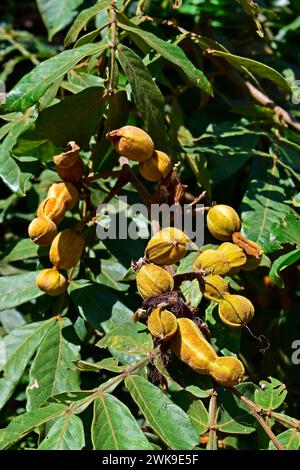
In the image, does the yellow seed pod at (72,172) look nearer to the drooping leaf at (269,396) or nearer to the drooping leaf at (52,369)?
the drooping leaf at (52,369)

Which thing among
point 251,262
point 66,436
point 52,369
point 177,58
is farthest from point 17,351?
point 177,58

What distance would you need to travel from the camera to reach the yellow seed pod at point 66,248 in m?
1.13

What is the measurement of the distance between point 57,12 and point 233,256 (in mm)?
817

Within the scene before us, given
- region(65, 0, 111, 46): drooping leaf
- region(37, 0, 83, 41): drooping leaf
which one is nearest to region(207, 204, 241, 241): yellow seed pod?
region(65, 0, 111, 46): drooping leaf

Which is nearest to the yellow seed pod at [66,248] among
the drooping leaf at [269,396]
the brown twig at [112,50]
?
the brown twig at [112,50]

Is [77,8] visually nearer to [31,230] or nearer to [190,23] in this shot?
[190,23]

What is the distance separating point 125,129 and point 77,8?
0.71 metres

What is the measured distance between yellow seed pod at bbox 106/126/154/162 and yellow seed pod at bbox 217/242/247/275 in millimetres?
176

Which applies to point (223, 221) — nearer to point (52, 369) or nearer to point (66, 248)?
point (66, 248)

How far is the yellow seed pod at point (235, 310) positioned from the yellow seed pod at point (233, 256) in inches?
1.9

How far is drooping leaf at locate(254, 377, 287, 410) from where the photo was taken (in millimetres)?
1004

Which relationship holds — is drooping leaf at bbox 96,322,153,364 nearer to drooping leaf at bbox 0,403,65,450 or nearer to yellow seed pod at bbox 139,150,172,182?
drooping leaf at bbox 0,403,65,450

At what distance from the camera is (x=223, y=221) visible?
1068 millimetres

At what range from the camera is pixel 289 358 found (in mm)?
1496
